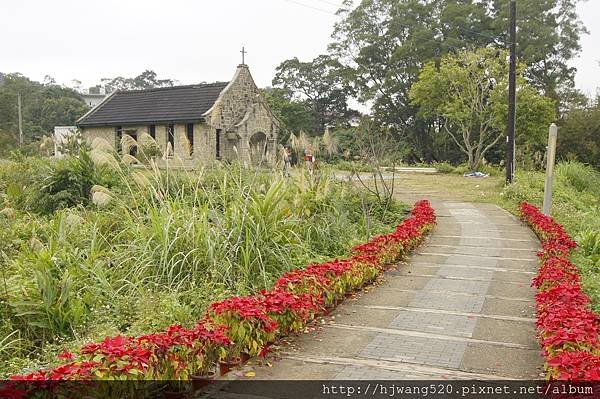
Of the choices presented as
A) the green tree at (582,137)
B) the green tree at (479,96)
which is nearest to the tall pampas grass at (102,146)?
the green tree at (479,96)

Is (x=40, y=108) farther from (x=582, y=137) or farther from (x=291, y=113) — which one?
(x=582, y=137)

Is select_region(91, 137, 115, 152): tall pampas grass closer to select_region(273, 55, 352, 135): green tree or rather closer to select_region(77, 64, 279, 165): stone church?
select_region(77, 64, 279, 165): stone church

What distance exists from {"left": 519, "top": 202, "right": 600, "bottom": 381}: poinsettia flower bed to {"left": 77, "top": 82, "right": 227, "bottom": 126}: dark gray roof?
66.4 feet

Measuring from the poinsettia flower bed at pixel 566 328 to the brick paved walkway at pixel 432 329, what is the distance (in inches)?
12.8

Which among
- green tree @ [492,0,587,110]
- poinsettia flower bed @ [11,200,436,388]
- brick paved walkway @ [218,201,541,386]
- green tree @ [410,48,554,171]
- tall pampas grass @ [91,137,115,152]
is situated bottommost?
brick paved walkway @ [218,201,541,386]

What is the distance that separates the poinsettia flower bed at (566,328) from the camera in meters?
3.27

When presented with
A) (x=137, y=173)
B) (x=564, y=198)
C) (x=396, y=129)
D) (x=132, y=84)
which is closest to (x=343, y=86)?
(x=396, y=129)

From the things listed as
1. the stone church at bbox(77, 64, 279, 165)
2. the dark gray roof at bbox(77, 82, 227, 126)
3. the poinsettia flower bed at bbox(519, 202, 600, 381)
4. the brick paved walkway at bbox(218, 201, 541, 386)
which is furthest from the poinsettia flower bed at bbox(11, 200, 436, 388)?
the dark gray roof at bbox(77, 82, 227, 126)

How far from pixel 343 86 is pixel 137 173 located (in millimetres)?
36921

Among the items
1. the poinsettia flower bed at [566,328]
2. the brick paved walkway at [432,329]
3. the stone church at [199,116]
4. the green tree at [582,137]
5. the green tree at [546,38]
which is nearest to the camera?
the poinsettia flower bed at [566,328]

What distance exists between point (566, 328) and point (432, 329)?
4.22 feet

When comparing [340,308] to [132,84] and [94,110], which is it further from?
[132,84]

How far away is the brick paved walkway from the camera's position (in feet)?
13.3

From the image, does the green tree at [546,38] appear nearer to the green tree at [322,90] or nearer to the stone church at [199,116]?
the green tree at [322,90]
